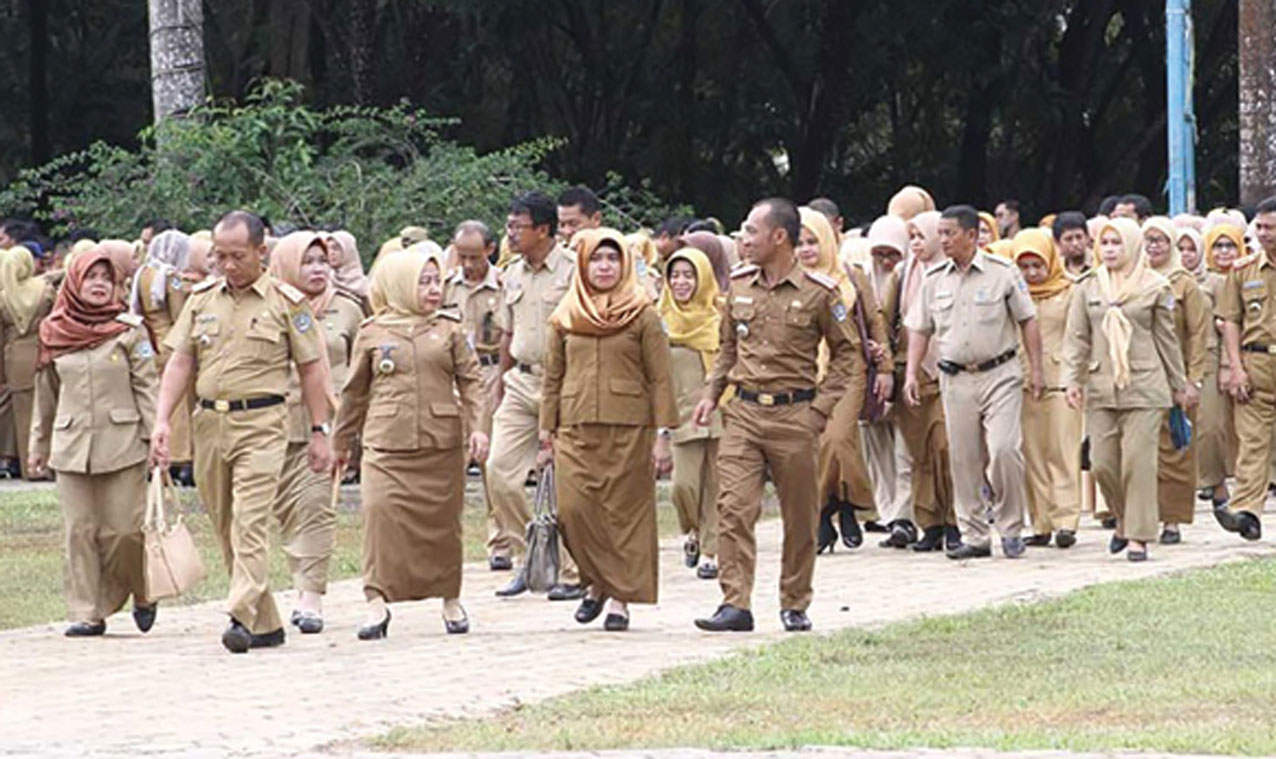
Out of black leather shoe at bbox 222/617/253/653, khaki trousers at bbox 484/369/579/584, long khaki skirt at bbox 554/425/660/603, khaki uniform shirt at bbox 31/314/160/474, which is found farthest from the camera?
khaki trousers at bbox 484/369/579/584

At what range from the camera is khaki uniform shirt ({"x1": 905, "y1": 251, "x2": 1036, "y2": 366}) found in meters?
16.8

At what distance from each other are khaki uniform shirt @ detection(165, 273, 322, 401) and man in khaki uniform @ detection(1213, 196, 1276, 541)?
668cm

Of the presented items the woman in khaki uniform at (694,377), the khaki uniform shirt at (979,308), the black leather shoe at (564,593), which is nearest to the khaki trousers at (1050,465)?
the khaki uniform shirt at (979,308)

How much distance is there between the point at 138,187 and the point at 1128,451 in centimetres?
1097

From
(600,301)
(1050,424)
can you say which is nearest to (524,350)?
(600,301)

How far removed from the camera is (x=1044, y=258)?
1839cm

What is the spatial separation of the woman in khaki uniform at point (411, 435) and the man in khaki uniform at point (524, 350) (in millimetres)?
1583

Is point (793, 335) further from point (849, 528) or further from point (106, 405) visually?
point (849, 528)

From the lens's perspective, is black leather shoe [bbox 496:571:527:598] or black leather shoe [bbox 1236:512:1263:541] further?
black leather shoe [bbox 1236:512:1263:541]

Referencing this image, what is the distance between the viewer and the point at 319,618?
1395cm

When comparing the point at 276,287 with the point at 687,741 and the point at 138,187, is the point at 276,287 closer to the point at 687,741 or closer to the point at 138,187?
the point at 687,741

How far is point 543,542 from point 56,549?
4.75 meters

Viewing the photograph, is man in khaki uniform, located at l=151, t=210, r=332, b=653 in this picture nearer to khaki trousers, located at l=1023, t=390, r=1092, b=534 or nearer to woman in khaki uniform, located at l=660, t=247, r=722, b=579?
woman in khaki uniform, located at l=660, t=247, r=722, b=579

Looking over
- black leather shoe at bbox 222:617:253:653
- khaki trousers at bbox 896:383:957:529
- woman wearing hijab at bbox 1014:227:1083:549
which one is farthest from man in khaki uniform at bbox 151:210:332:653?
woman wearing hijab at bbox 1014:227:1083:549
